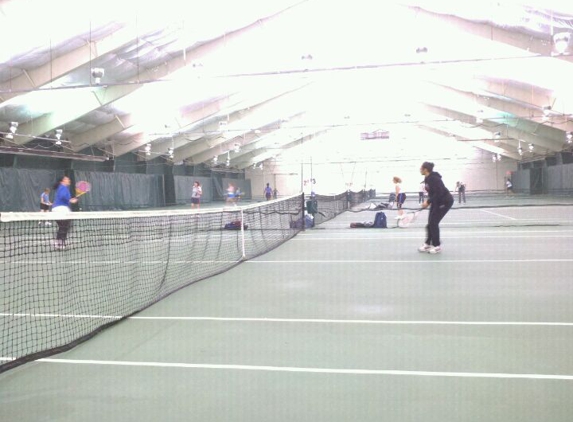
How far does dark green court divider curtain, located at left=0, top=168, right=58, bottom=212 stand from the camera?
18.5 meters

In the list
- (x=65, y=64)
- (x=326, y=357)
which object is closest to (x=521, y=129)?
(x=65, y=64)

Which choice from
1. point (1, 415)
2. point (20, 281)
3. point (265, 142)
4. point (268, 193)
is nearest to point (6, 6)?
point (20, 281)

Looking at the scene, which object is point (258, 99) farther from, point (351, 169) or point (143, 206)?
point (351, 169)

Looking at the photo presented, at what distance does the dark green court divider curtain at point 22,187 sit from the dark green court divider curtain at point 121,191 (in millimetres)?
2079

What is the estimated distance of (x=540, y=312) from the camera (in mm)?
3740

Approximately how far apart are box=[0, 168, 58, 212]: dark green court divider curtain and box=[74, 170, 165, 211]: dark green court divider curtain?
2079mm

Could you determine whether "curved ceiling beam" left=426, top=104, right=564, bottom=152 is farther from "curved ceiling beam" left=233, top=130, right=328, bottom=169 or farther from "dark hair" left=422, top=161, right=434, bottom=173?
"dark hair" left=422, top=161, right=434, bottom=173

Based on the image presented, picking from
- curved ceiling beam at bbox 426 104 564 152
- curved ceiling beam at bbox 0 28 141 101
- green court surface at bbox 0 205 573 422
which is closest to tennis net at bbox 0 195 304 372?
green court surface at bbox 0 205 573 422

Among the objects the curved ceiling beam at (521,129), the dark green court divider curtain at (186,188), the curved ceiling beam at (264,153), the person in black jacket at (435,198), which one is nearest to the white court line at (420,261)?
the person in black jacket at (435,198)

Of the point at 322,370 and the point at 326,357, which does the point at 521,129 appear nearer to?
the point at 326,357

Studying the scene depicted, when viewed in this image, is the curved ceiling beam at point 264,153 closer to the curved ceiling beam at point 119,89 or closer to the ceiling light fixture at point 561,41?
the curved ceiling beam at point 119,89

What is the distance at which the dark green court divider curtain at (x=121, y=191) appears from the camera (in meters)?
23.8

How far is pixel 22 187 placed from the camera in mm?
19438

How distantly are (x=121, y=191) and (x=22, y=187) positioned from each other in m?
6.91
